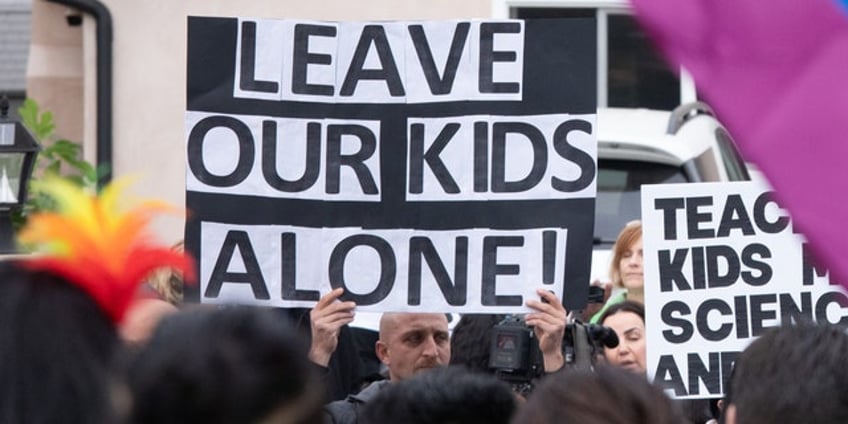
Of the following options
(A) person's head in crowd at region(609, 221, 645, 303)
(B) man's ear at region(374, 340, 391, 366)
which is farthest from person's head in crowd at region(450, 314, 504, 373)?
(A) person's head in crowd at region(609, 221, 645, 303)

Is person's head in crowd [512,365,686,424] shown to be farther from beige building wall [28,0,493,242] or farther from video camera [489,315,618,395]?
beige building wall [28,0,493,242]

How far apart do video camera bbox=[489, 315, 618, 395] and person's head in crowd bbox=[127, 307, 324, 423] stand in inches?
140

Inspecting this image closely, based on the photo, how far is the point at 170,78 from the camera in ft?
40.5

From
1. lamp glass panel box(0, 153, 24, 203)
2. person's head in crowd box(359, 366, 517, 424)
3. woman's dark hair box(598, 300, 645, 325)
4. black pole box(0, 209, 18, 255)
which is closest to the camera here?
person's head in crowd box(359, 366, 517, 424)

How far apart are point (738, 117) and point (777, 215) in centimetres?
410

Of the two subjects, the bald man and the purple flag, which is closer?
the purple flag

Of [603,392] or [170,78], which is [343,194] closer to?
[603,392]

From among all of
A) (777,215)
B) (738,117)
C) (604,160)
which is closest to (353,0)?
(604,160)

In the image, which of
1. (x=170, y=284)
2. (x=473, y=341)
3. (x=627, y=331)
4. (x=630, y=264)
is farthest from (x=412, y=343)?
(x=630, y=264)

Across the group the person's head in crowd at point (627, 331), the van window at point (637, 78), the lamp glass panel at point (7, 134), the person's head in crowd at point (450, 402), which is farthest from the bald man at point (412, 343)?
the van window at point (637, 78)

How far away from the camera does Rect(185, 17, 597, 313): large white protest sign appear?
19.6 feet

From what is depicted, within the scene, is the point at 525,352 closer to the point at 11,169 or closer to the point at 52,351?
the point at 11,169

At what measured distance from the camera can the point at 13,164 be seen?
8484mm

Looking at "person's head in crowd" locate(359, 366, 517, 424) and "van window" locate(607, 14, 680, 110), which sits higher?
"van window" locate(607, 14, 680, 110)
